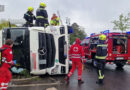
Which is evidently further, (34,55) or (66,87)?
(34,55)

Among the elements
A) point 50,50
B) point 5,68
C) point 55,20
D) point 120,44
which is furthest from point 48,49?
point 120,44

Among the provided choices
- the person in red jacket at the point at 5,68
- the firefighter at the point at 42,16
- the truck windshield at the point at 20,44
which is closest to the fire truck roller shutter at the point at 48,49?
the truck windshield at the point at 20,44

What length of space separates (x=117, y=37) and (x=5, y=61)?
6.80 metres

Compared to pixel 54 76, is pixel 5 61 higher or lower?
higher

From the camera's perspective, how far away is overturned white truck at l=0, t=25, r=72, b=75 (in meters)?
6.79

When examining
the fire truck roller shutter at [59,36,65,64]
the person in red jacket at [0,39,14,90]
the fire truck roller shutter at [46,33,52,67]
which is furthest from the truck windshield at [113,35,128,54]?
the person in red jacket at [0,39,14,90]

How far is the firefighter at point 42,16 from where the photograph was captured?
27.0 ft

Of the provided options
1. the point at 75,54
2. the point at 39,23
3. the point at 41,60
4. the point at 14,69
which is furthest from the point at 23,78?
the point at 39,23

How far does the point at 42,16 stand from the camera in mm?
8258

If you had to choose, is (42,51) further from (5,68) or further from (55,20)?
(55,20)

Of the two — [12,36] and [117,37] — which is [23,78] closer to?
[12,36]

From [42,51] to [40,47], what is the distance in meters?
0.18

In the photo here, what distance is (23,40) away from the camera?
22.3 feet

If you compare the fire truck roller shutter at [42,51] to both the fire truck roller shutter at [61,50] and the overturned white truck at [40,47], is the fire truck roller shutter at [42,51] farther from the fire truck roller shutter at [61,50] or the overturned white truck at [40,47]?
the fire truck roller shutter at [61,50]
